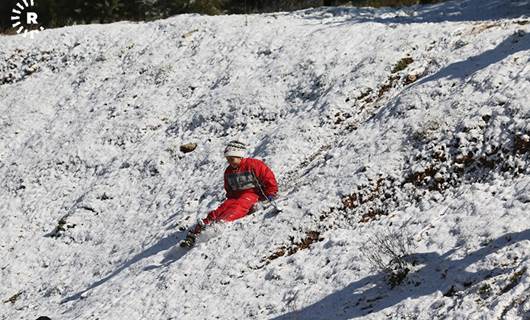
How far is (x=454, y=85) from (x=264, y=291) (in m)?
5.45

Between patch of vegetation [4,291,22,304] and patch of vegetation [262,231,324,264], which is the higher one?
patch of vegetation [262,231,324,264]

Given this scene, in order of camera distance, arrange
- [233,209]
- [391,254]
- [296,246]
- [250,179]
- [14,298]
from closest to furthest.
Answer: [391,254] → [296,246] → [233,209] → [250,179] → [14,298]

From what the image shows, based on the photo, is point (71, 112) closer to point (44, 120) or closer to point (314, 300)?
point (44, 120)

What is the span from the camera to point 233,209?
11.0 metres

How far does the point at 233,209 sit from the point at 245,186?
0.63 metres

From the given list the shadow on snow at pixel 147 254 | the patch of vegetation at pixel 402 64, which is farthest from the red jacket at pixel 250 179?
the patch of vegetation at pixel 402 64

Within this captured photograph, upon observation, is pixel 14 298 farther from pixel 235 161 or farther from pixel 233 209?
pixel 235 161

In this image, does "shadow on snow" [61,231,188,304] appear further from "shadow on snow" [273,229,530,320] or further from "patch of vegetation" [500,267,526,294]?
"patch of vegetation" [500,267,526,294]

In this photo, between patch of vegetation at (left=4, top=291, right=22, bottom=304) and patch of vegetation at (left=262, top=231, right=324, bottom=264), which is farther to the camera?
patch of vegetation at (left=4, top=291, right=22, bottom=304)

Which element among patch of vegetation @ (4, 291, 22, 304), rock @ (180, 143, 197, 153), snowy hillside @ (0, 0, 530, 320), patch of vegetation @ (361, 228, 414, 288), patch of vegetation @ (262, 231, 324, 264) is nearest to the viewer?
patch of vegetation @ (361, 228, 414, 288)

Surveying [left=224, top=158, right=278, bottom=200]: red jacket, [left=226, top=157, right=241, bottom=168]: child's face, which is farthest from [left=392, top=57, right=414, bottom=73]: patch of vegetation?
[left=226, top=157, right=241, bottom=168]: child's face

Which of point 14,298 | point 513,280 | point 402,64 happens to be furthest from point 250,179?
point 513,280

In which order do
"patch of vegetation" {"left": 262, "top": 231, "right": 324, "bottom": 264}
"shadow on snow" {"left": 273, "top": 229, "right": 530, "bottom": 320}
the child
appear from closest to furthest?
1. "shadow on snow" {"left": 273, "top": 229, "right": 530, "bottom": 320}
2. "patch of vegetation" {"left": 262, "top": 231, "right": 324, "bottom": 264}
3. the child

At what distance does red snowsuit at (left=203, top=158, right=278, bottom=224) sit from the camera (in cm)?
1109
